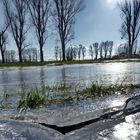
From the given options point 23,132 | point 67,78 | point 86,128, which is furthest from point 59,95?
point 67,78

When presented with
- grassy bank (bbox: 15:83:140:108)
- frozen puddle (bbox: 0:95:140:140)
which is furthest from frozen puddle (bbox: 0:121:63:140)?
grassy bank (bbox: 15:83:140:108)

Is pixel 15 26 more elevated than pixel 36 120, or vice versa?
pixel 15 26

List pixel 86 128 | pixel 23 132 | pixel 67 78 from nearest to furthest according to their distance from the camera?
1. pixel 23 132
2. pixel 86 128
3. pixel 67 78

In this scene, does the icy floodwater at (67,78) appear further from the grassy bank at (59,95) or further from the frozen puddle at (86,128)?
the frozen puddle at (86,128)

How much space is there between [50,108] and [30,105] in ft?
1.30

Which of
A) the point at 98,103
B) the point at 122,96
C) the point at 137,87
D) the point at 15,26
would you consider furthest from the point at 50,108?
the point at 15,26

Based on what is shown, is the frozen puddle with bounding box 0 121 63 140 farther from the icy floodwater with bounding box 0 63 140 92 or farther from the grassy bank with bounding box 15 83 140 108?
the icy floodwater with bounding box 0 63 140 92

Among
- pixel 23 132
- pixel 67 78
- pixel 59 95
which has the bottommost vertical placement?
pixel 67 78

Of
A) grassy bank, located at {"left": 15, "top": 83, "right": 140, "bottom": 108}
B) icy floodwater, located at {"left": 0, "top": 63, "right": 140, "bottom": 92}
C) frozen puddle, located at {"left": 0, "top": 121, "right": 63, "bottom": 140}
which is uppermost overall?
frozen puddle, located at {"left": 0, "top": 121, "right": 63, "bottom": 140}

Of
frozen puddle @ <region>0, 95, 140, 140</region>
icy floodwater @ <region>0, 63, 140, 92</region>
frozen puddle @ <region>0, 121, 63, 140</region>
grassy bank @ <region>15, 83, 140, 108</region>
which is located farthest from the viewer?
icy floodwater @ <region>0, 63, 140, 92</region>

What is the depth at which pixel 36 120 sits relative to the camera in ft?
12.5

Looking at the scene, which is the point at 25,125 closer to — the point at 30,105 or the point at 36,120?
the point at 36,120

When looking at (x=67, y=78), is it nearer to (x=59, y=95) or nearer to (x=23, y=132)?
(x=59, y=95)

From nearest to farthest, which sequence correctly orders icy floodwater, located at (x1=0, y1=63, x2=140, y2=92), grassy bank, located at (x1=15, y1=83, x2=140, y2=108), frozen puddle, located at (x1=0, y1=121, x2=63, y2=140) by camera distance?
frozen puddle, located at (x1=0, y1=121, x2=63, y2=140) < grassy bank, located at (x1=15, y1=83, x2=140, y2=108) < icy floodwater, located at (x1=0, y1=63, x2=140, y2=92)
